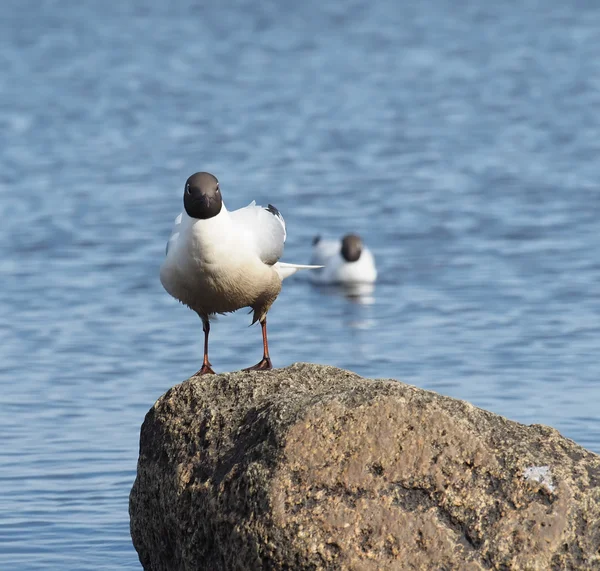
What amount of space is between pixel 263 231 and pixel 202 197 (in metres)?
0.55

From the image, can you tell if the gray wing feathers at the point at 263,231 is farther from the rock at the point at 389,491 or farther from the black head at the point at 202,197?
the rock at the point at 389,491

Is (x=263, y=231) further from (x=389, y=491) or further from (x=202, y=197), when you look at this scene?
(x=389, y=491)

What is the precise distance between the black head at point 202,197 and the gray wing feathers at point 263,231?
1.16 ft

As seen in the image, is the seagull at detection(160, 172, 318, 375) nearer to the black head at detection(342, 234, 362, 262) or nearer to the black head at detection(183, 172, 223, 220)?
the black head at detection(183, 172, 223, 220)

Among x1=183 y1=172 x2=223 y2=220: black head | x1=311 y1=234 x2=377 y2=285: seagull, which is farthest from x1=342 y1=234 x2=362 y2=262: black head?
x1=183 y1=172 x2=223 y2=220: black head

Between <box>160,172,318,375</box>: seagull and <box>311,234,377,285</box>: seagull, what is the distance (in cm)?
855

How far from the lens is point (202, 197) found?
6.94 metres

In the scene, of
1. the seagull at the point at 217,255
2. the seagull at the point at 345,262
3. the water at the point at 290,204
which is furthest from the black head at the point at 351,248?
the seagull at the point at 217,255

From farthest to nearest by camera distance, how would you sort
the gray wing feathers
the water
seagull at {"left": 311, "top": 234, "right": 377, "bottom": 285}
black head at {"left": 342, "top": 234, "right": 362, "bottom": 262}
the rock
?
1. black head at {"left": 342, "top": 234, "right": 362, "bottom": 262}
2. seagull at {"left": 311, "top": 234, "right": 377, "bottom": 285}
3. the water
4. the gray wing feathers
5. the rock

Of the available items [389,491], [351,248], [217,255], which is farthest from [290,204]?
[389,491]

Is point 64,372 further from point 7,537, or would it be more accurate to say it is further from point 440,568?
point 440,568

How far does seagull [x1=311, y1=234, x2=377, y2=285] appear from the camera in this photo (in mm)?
16172

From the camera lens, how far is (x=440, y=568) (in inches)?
206

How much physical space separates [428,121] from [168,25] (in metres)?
15.4
